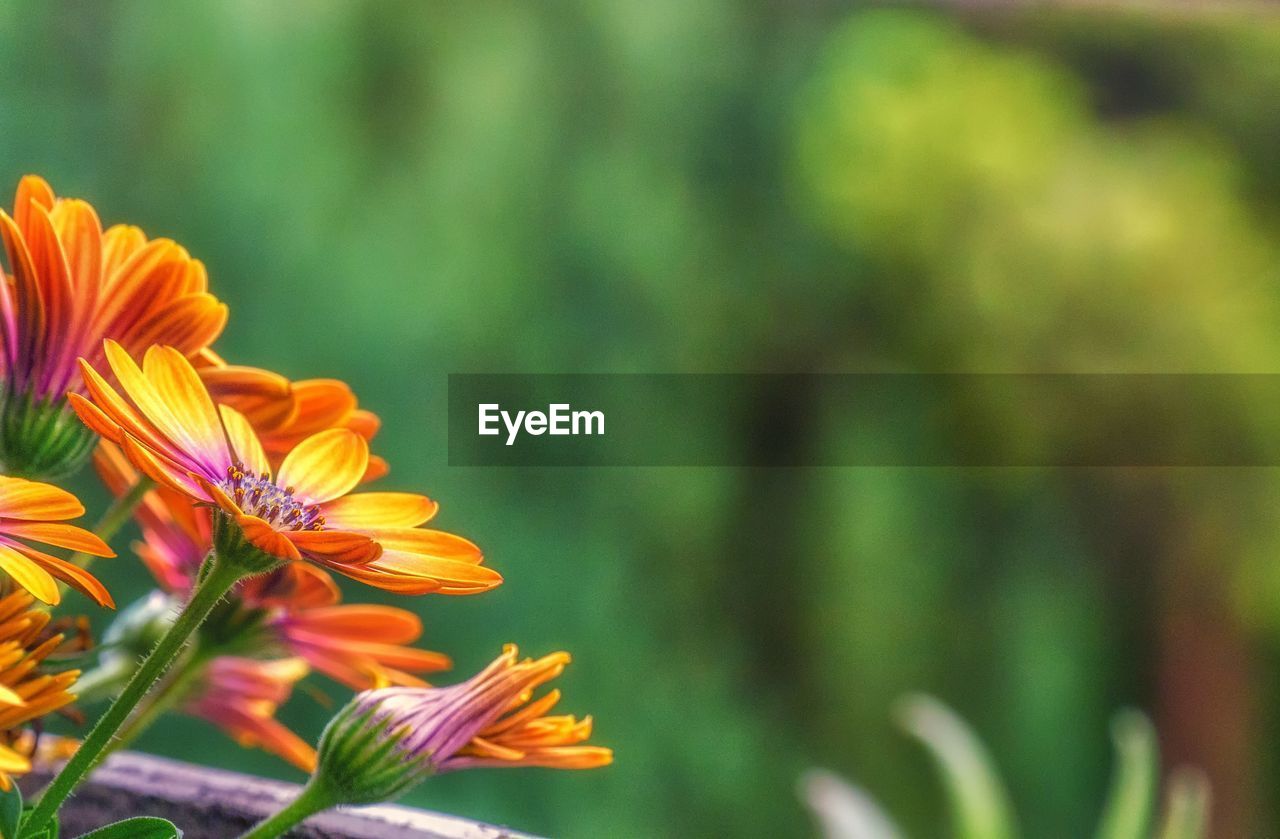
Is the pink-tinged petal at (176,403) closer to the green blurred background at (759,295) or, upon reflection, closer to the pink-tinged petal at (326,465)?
the pink-tinged petal at (326,465)

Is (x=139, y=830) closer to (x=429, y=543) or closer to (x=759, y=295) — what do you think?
(x=429, y=543)

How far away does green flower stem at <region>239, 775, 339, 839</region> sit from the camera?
4.9 inches

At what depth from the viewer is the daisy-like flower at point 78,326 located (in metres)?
0.13

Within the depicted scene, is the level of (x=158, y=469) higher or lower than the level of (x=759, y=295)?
lower

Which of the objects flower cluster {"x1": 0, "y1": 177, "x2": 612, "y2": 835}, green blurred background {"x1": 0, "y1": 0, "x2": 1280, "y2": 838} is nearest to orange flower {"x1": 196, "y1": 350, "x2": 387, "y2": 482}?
flower cluster {"x1": 0, "y1": 177, "x2": 612, "y2": 835}

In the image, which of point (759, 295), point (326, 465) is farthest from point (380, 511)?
point (759, 295)

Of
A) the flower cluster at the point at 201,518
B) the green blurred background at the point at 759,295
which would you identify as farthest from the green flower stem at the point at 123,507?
the green blurred background at the point at 759,295

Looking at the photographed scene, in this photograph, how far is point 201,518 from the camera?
141mm

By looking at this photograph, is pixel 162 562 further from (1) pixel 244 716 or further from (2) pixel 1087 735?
(2) pixel 1087 735

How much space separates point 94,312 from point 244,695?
0.06m

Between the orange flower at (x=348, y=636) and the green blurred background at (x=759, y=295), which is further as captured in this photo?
the green blurred background at (x=759, y=295)

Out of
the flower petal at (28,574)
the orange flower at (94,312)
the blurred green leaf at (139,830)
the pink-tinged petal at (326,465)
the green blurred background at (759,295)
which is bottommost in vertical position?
the blurred green leaf at (139,830)

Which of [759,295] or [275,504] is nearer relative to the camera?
[275,504]

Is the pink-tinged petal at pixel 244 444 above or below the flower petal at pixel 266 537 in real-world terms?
above
